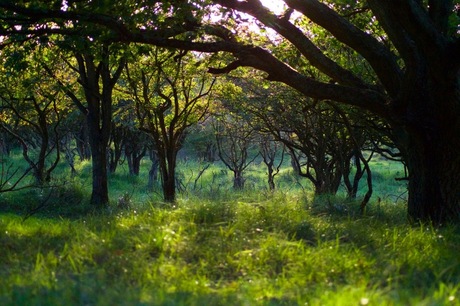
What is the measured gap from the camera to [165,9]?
894 cm

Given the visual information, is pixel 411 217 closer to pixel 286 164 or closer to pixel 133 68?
pixel 133 68

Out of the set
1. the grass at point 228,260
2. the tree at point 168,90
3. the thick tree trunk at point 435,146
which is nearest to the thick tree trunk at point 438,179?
the thick tree trunk at point 435,146

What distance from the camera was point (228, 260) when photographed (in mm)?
5496

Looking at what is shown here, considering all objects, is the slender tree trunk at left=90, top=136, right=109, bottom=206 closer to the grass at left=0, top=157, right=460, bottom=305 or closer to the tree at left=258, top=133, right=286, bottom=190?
the grass at left=0, top=157, right=460, bottom=305

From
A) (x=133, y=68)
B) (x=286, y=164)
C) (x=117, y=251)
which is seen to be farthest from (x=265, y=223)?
(x=286, y=164)

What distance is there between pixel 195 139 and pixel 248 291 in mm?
32297

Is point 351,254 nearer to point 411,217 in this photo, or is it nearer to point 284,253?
point 284,253

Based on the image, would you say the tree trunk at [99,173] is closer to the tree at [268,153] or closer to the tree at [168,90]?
the tree at [168,90]

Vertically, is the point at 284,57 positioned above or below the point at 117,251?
above

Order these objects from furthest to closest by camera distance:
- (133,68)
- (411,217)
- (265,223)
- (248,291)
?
(133,68), (411,217), (265,223), (248,291)

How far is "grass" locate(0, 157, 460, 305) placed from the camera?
435cm

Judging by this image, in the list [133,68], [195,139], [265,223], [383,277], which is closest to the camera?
[383,277]

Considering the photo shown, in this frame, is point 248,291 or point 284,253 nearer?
point 248,291

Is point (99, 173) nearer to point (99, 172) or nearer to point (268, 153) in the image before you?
point (99, 172)
